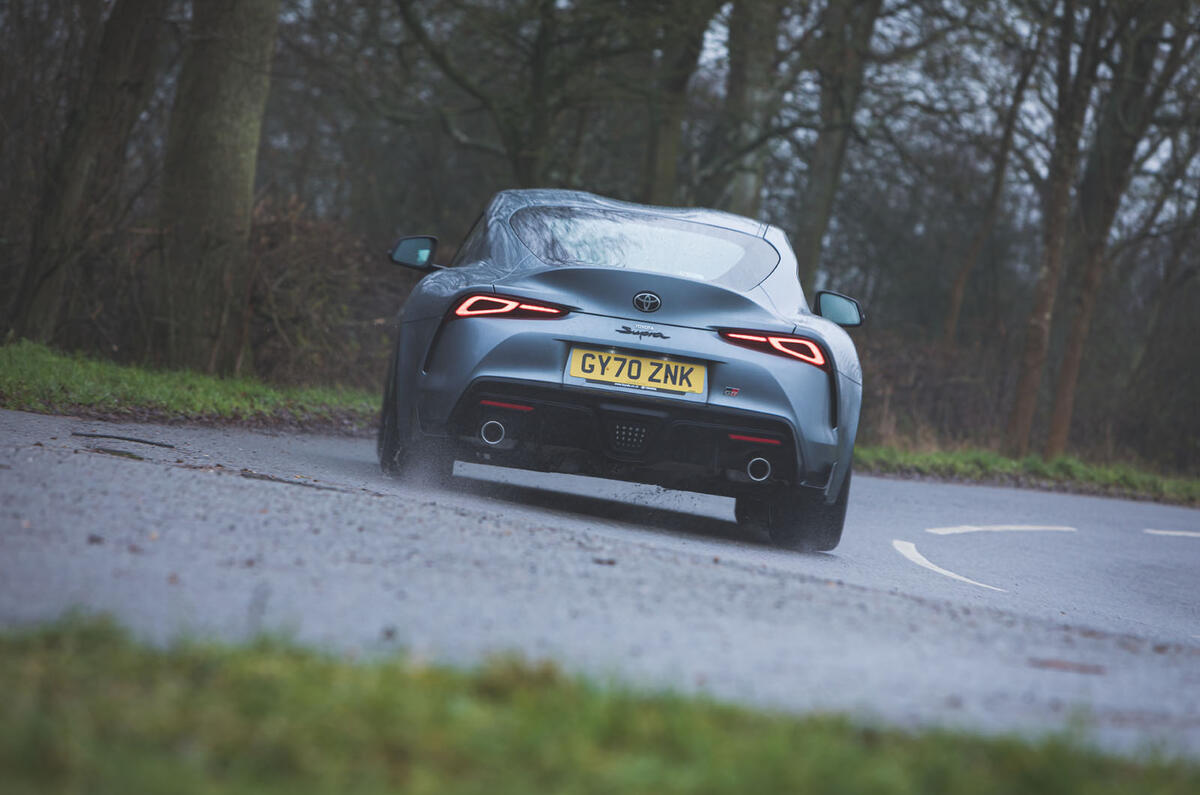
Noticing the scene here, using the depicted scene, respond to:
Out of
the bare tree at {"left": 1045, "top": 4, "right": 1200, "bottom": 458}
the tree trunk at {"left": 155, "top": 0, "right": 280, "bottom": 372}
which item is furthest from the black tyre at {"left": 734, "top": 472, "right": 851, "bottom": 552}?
the bare tree at {"left": 1045, "top": 4, "right": 1200, "bottom": 458}

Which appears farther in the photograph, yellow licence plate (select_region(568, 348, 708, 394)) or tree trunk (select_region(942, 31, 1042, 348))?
tree trunk (select_region(942, 31, 1042, 348))

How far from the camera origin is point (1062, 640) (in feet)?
15.4

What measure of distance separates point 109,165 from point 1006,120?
646 inches

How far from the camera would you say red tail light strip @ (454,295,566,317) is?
7000 millimetres

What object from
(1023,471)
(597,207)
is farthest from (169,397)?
(1023,471)

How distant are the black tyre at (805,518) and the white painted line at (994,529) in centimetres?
329

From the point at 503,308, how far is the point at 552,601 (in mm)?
2867

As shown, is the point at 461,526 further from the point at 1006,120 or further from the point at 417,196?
the point at 417,196

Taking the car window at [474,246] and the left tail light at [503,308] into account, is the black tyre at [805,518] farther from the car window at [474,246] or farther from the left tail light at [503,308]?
the car window at [474,246]

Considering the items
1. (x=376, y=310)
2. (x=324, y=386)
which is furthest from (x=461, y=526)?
(x=376, y=310)

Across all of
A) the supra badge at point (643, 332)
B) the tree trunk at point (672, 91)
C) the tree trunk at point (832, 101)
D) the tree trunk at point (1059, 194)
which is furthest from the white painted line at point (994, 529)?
the tree trunk at point (1059, 194)

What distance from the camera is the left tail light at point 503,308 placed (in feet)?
23.0

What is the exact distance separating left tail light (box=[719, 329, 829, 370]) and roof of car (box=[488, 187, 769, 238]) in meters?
1.07

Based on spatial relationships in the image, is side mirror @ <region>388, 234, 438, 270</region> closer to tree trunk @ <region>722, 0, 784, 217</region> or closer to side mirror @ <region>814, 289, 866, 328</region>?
side mirror @ <region>814, 289, 866, 328</region>
